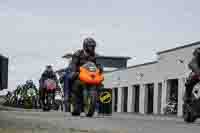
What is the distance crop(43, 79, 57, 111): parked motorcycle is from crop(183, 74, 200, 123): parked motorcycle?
11649 mm

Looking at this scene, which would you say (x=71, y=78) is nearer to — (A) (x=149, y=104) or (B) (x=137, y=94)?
(A) (x=149, y=104)

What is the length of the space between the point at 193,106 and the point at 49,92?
12.9 meters

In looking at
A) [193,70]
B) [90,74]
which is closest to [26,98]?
[90,74]

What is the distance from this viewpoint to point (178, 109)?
48750mm

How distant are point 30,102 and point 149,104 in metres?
24.1

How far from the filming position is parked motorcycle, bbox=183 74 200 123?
1502cm

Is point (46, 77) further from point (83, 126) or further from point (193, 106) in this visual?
point (83, 126)

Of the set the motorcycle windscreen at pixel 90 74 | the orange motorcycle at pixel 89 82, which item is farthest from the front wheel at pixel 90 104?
the motorcycle windscreen at pixel 90 74

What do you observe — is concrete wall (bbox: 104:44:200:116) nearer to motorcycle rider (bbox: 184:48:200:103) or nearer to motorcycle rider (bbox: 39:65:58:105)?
motorcycle rider (bbox: 39:65:58:105)

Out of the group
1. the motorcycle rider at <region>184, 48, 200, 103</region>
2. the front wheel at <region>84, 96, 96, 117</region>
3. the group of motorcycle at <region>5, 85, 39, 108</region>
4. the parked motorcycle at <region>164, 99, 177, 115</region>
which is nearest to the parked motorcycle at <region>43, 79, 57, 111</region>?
the group of motorcycle at <region>5, 85, 39, 108</region>

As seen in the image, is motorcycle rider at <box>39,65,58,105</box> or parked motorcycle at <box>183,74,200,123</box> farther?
motorcycle rider at <box>39,65,58,105</box>

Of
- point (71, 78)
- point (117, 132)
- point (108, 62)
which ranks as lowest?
point (117, 132)

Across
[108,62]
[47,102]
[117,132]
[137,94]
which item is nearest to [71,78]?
[117,132]

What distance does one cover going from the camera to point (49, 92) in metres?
27.7
